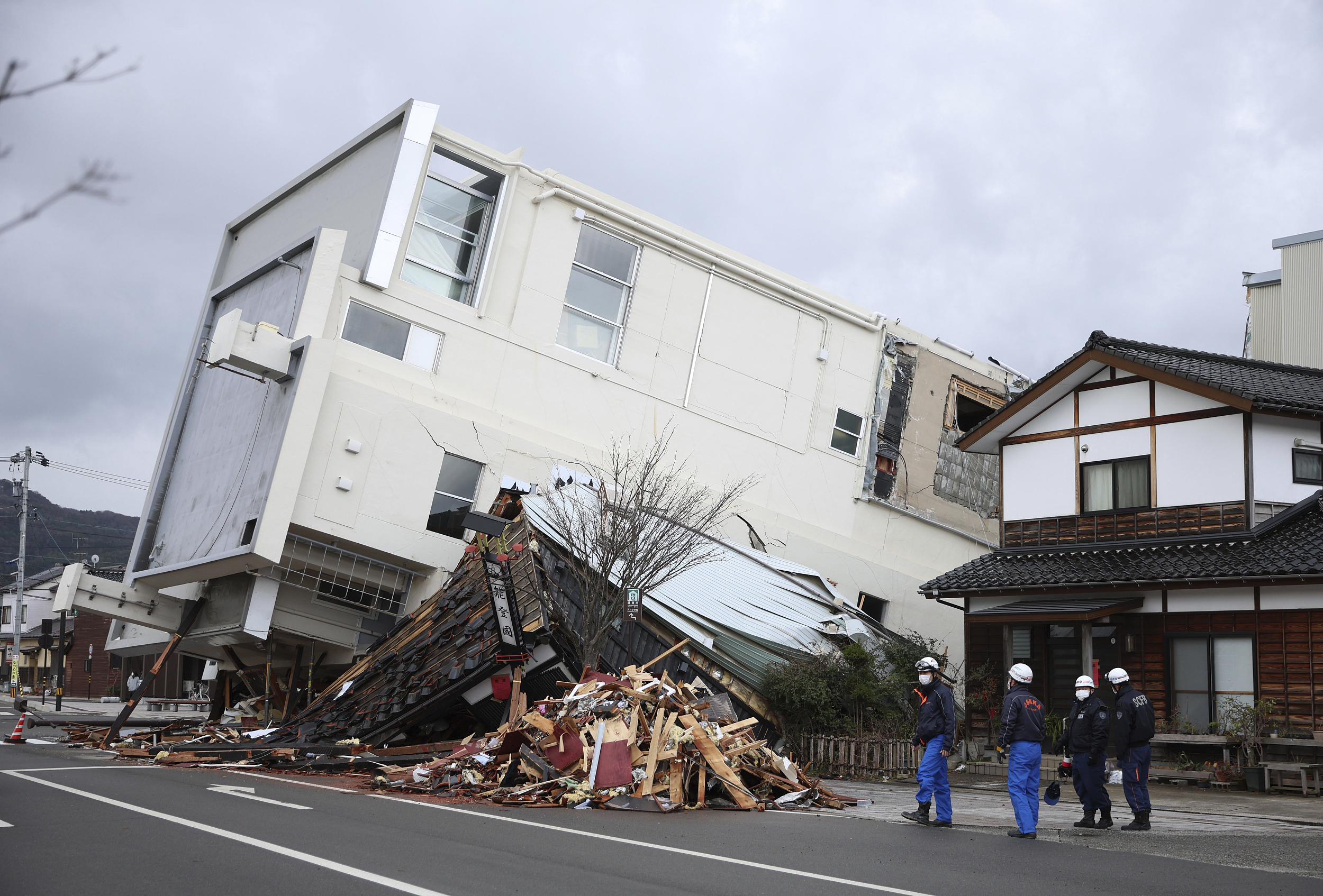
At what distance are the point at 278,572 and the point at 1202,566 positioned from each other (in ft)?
62.2

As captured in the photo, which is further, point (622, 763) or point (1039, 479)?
point (1039, 479)

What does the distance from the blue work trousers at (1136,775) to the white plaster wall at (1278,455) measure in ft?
31.5

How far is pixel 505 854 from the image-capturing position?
25.6 ft

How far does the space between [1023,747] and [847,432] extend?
21388mm

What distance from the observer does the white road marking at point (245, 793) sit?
34.3 feet

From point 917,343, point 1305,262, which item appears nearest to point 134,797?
point 917,343

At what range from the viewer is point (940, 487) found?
33.8 meters

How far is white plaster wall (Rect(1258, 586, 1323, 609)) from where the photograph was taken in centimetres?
1702

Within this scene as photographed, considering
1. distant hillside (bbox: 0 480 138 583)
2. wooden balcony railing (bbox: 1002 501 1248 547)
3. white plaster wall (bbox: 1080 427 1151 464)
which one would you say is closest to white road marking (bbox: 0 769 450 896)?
wooden balcony railing (bbox: 1002 501 1248 547)

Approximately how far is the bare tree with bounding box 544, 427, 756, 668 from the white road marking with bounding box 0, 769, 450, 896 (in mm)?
9245

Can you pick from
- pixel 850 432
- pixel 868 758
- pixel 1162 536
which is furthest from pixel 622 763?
pixel 850 432

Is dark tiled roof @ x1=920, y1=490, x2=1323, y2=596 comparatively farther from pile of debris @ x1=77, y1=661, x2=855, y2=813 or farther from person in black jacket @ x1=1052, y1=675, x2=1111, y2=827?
pile of debris @ x1=77, y1=661, x2=855, y2=813

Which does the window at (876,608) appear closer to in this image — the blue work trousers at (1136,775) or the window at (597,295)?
the window at (597,295)

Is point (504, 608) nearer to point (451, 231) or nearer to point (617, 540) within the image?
point (617, 540)
